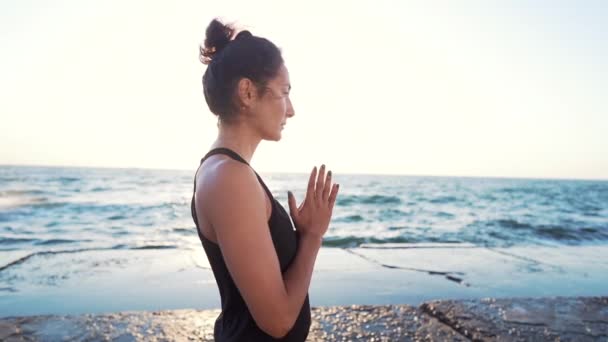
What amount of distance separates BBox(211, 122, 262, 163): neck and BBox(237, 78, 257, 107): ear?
74 mm

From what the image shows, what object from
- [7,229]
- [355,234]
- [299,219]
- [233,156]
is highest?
[233,156]

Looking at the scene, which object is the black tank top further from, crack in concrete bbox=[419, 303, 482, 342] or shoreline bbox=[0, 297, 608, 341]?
crack in concrete bbox=[419, 303, 482, 342]

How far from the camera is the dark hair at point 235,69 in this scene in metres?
1.33

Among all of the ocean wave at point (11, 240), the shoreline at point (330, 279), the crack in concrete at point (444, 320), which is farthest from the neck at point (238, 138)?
the ocean wave at point (11, 240)

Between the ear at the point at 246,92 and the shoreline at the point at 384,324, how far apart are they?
1.46 metres

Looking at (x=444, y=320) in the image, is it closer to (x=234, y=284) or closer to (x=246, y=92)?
(x=234, y=284)

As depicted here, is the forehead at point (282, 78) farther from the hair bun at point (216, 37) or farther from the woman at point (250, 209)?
the hair bun at point (216, 37)

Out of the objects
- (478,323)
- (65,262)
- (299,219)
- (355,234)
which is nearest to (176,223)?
(355,234)

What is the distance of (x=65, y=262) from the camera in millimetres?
5473

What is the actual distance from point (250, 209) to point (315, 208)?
331mm

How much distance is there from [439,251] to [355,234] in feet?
13.7

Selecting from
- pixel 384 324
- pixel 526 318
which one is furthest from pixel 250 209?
pixel 526 318

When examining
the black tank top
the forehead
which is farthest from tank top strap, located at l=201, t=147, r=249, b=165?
the forehead

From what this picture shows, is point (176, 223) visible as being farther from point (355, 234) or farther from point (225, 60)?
point (225, 60)
